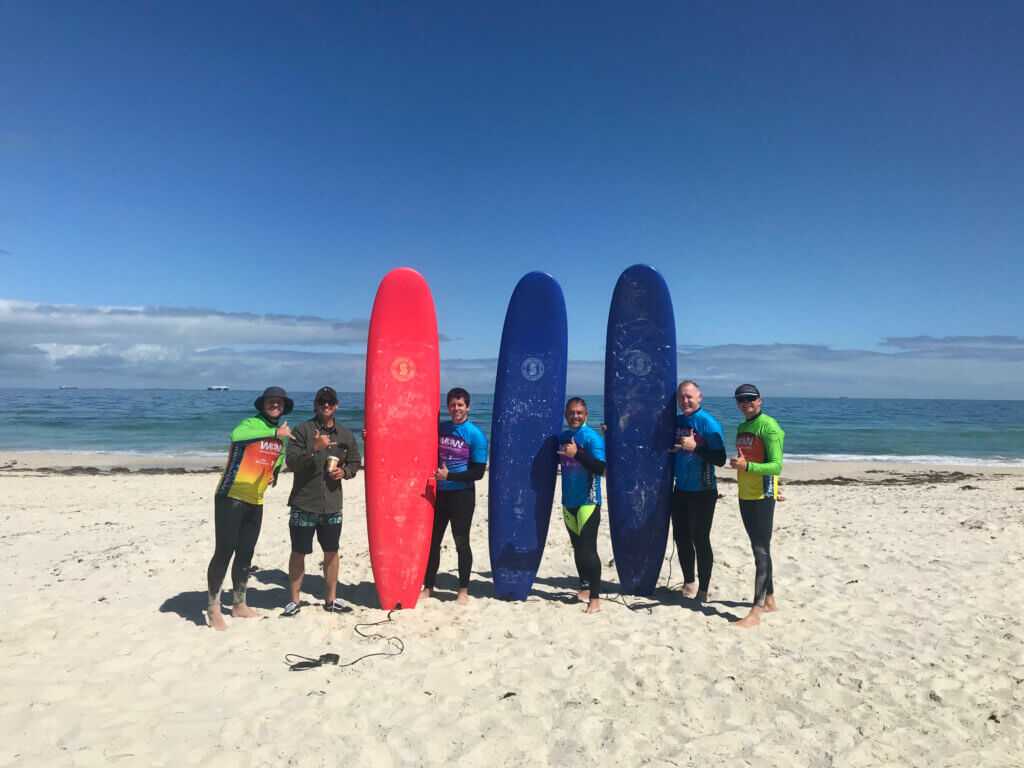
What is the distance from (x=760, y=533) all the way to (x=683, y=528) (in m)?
0.61

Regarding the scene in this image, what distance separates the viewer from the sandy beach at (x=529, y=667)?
8.12 ft

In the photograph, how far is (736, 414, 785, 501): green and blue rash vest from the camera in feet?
11.7

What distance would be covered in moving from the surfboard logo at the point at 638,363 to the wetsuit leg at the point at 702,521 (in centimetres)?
106

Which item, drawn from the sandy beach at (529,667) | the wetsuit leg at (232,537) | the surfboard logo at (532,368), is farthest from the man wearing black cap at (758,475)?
the wetsuit leg at (232,537)

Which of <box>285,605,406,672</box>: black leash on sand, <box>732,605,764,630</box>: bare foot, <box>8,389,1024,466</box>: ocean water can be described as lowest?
<box>8,389,1024,466</box>: ocean water

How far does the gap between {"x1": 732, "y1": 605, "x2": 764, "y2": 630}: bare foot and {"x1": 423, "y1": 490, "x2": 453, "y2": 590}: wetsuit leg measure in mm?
2066

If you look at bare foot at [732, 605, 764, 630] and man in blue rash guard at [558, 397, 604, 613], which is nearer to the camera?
bare foot at [732, 605, 764, 630]

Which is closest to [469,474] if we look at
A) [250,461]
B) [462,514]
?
[462,514]

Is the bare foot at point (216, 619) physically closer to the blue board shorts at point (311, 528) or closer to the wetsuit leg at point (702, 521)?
the blue board shorts at point (311, 528)

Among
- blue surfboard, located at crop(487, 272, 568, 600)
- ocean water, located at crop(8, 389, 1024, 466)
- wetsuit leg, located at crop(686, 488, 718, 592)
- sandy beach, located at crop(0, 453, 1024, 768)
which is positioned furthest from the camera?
ocean water, located at crop(8, 389, 1024, 466)

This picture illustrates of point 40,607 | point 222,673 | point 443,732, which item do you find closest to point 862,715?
point 443,732

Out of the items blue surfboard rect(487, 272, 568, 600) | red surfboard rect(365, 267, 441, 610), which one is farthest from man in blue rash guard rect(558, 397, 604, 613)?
red surfboard rect(365, 267, 441, 610)

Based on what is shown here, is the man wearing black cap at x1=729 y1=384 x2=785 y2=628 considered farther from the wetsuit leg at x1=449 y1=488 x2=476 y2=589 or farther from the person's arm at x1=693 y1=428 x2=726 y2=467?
the wetsuit leg at x1=449 y1=488 x2=476 y2=589

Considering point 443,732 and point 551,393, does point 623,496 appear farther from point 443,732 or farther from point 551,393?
point 443,732
